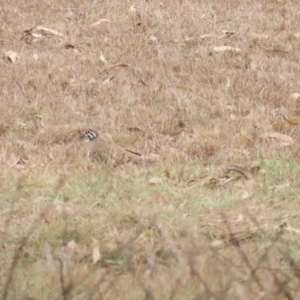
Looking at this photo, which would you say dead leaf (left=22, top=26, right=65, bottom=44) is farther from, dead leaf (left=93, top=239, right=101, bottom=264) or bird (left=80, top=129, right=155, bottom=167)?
dead leaf (left=93, top=239, right=101, bottom=264)

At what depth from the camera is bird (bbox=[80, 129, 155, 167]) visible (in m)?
5.52

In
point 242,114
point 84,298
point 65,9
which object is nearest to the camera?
point 84,298

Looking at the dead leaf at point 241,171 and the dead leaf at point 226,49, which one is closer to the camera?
the dead leaf at point 241,171

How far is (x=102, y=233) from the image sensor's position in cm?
414

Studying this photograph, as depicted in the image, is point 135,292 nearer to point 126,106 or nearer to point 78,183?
point 78,183

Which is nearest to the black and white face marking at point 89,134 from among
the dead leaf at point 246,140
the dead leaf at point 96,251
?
the dead leaf at point 246,140

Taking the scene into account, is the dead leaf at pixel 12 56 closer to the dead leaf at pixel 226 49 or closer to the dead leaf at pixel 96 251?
the dead leaf at pixel 226 49

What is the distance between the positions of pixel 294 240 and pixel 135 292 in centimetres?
110

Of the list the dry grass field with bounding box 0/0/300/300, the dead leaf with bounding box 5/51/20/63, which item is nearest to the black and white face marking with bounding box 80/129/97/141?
the dry grass field with bounding box 0/0/300/300

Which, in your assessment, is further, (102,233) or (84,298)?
(102,233)

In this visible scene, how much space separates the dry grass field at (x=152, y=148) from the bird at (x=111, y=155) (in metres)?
0.11

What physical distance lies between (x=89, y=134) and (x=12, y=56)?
7.69 feet

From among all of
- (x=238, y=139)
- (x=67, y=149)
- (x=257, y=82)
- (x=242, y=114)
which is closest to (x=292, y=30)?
(x=257, y=82)

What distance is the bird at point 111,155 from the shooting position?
217 inches
